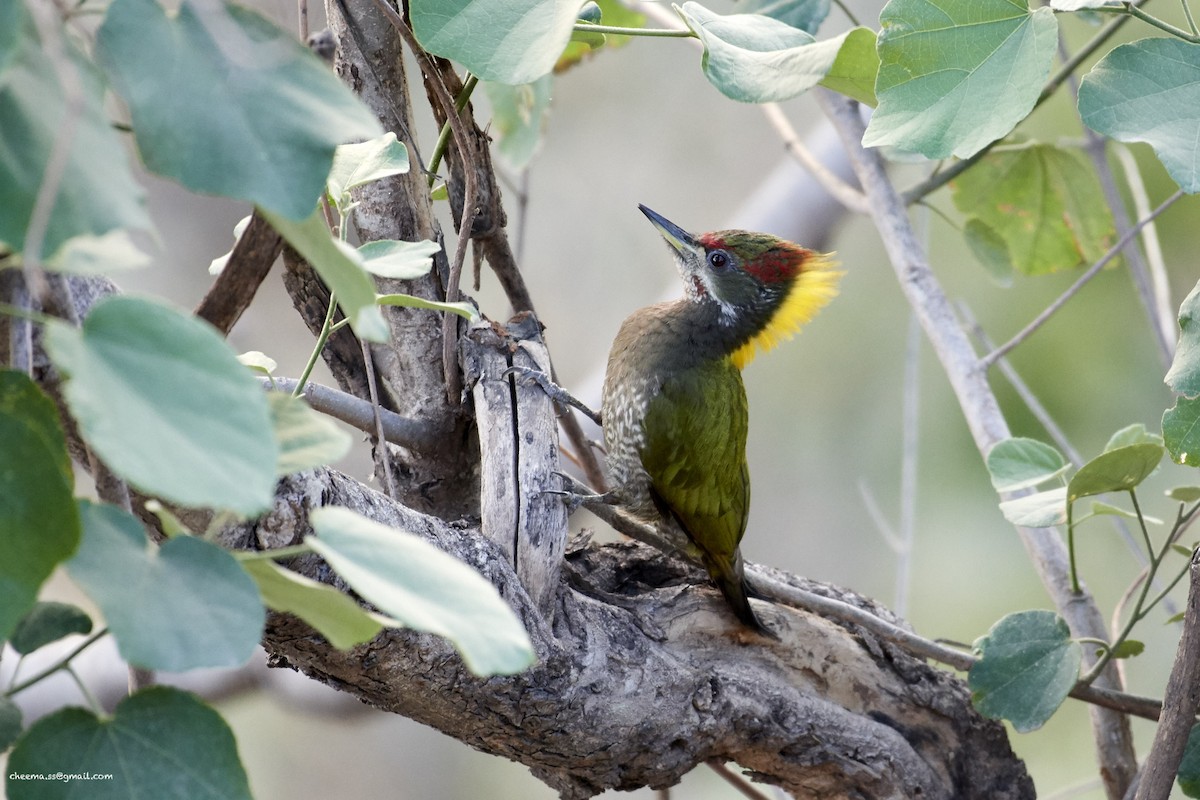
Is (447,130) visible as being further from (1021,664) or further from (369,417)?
(1021,664)

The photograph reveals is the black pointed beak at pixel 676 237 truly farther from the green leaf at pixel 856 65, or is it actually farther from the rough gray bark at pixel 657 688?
the green leaf at pixel 856 65

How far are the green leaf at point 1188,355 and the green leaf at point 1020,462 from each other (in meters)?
0.49

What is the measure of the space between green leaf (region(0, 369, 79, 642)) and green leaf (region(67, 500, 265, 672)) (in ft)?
0.06

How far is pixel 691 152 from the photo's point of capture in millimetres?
5379

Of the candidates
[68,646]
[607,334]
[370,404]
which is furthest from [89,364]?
[607,334]

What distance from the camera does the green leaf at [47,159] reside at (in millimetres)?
464

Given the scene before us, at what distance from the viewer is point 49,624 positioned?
68 cm

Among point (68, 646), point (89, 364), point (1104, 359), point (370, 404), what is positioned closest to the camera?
point (89, 364)

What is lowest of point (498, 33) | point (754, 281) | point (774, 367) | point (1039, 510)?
point (774, 367)

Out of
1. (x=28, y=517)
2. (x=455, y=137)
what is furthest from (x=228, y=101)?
(x=455, y=137)

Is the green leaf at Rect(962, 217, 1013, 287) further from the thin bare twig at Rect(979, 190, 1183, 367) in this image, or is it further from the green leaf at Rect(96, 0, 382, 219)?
the green leaf at Rect(96, 0, 382, 219)

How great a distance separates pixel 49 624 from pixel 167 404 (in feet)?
0.92

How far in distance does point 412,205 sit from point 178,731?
3.42 ft

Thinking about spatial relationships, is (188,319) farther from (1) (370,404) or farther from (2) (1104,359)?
(2) (1104,359)
